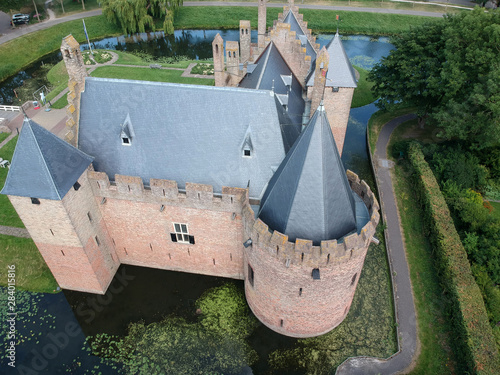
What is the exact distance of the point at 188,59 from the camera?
199ft

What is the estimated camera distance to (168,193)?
23.2m

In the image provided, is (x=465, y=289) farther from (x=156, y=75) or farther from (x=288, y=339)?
(x=156, y=75)

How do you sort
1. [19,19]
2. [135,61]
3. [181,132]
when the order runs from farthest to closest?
[19,19] → [135,61] → [181,132]

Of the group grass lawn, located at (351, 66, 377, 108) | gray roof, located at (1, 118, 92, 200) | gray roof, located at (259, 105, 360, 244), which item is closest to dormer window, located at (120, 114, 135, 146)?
gray roof, located at (1, 118, 92, 200)

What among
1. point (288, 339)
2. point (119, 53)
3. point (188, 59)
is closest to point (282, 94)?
point (288, 339)

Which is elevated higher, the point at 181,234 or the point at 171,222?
the point at 171,222

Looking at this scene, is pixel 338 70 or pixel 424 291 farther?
pixel 338 70

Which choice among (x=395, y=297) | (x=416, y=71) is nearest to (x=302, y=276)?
(x=395, y=297)

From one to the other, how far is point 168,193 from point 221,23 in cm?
5820

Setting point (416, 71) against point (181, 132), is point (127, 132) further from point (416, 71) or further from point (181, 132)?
point (416, 71)

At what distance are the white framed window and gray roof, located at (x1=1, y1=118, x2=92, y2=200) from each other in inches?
288

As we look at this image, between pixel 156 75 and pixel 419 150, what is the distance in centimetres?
3608

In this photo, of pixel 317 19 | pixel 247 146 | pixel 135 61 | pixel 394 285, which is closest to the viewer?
pixel 247 146

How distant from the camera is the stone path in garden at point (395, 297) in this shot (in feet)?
77.2
